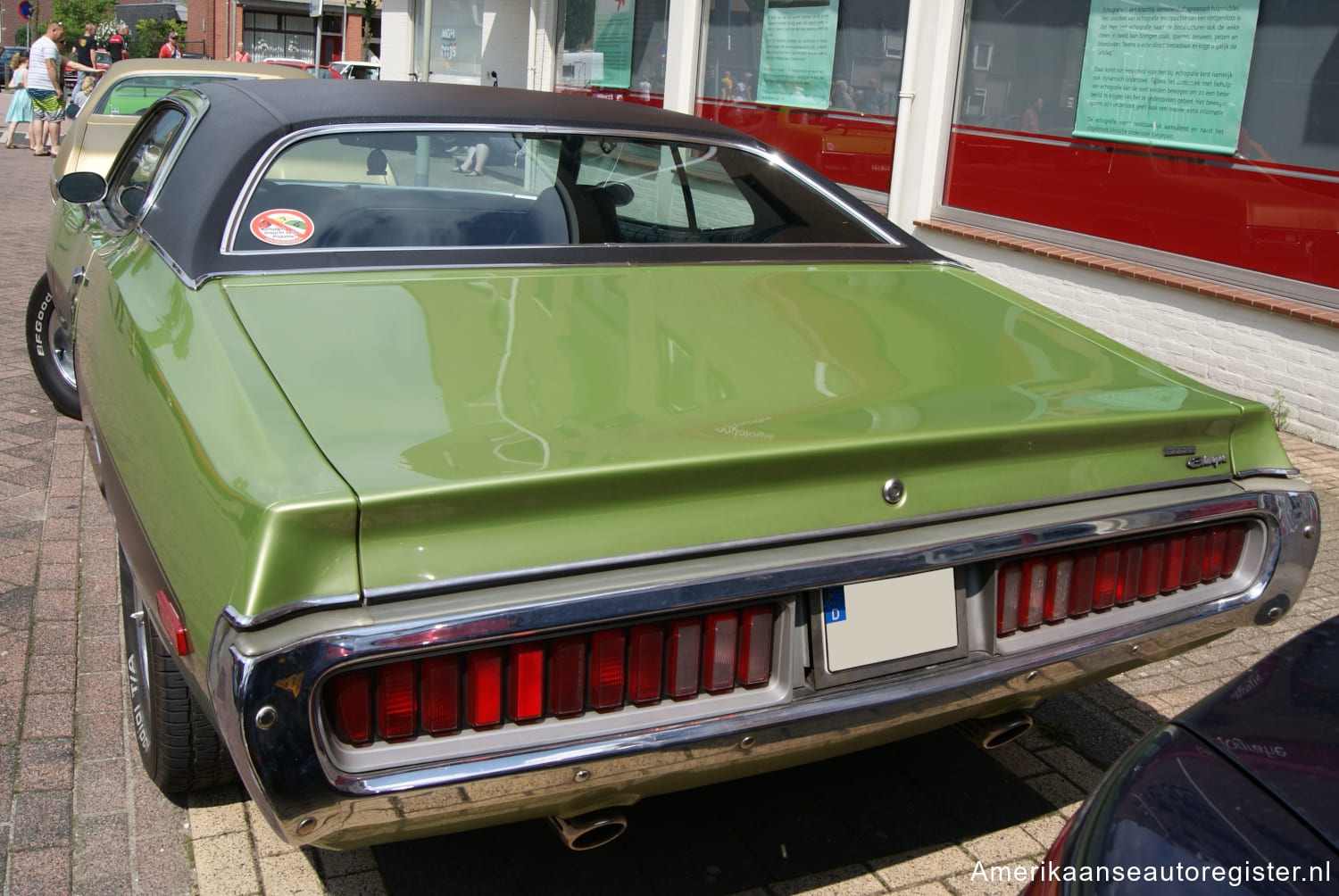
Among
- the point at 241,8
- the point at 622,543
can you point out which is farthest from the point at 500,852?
the point at 241,8

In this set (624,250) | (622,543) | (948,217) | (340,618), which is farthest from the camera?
(948,217)

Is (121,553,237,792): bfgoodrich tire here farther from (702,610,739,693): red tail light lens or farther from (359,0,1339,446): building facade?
(359,0,1339,446): building facade

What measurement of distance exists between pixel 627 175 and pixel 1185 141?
4.41 meters

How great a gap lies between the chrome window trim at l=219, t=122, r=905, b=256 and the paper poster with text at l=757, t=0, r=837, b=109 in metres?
6.47

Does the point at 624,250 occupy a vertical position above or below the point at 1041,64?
below

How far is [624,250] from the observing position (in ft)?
9.95

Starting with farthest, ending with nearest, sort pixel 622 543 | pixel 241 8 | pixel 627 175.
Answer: pixel 241 8
pixel 627 175
pixel 622 543

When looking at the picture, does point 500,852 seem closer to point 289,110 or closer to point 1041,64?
point 289,110

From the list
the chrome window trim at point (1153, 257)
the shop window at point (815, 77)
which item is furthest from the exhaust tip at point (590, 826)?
the shop window at point (815, 77)

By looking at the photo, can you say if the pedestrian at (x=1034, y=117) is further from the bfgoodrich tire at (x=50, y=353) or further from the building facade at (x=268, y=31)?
the building facade at (x=268, y=31)

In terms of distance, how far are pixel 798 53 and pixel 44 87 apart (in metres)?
11.7

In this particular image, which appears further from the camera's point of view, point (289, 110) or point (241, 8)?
point (241, 8)

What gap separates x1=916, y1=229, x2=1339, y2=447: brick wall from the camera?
19.1 ft

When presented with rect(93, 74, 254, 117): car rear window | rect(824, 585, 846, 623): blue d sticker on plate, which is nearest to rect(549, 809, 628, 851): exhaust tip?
rect(824, 585, 846, 623): blue d sticker on plate
